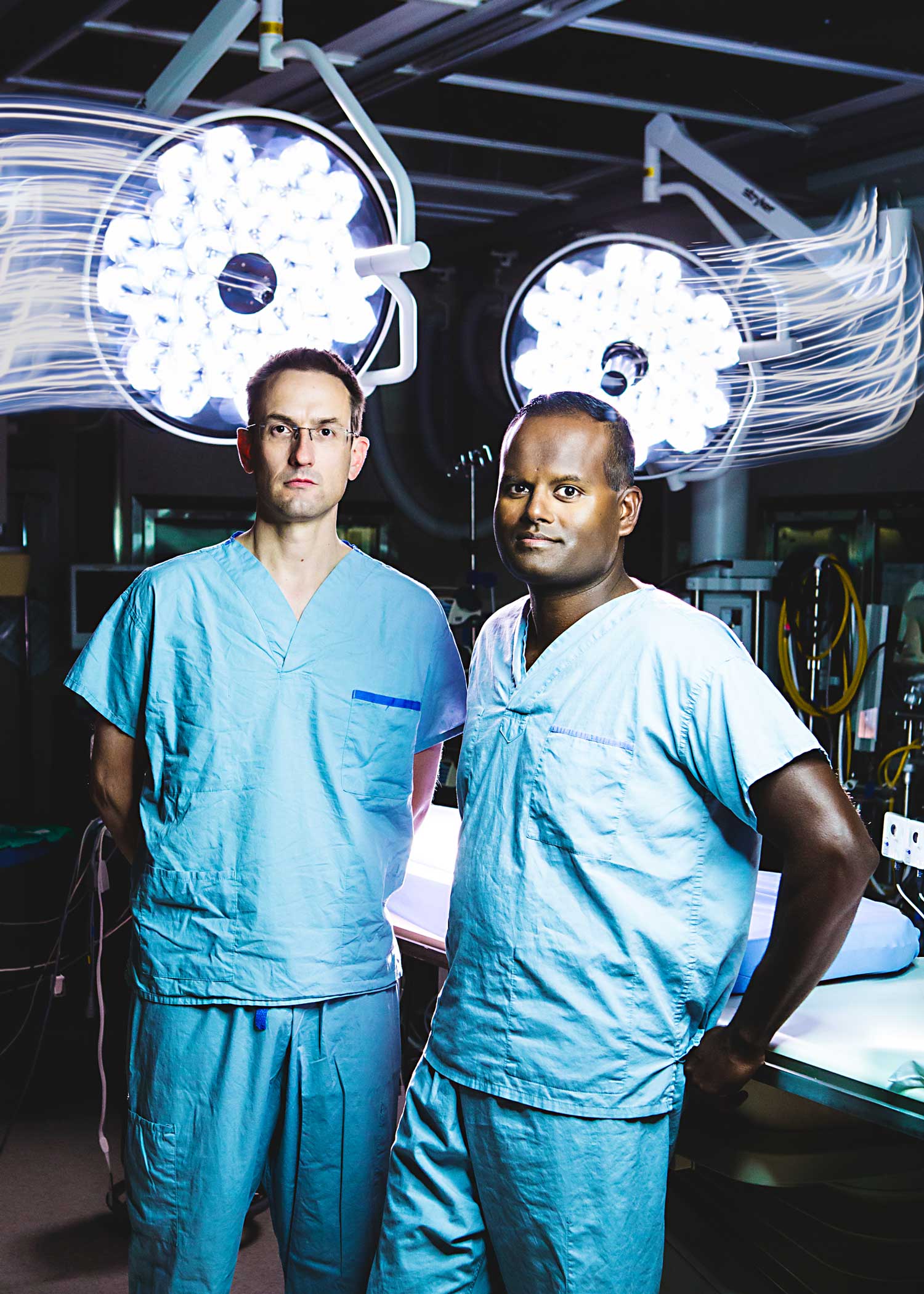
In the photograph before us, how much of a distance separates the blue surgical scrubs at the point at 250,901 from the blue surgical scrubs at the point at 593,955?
0.26 m

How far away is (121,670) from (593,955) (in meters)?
0.84

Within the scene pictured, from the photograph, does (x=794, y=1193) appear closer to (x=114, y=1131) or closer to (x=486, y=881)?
(x=486, y=881)

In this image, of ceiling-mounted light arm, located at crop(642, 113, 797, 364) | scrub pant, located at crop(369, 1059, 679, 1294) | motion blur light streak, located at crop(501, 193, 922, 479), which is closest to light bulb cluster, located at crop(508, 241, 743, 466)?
motion blur light streak, located at crop(501, 193, 922, 479)

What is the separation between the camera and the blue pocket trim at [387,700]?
6.29ft

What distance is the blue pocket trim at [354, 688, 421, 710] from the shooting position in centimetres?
192

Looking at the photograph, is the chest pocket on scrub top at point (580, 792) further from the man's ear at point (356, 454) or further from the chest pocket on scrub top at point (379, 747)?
the man's ear at point (356, 454)

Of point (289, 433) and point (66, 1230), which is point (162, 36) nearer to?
point (289, 433)

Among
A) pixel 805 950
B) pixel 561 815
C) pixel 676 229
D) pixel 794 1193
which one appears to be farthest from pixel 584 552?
pixel 676 229

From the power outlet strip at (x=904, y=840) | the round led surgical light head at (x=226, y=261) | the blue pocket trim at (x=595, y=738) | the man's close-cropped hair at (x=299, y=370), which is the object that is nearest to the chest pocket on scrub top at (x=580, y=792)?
the blue pocket trim at (x=595, y=738)

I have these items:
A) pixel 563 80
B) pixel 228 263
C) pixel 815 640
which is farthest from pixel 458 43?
pixel 815 640

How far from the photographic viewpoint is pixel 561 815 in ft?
5.06

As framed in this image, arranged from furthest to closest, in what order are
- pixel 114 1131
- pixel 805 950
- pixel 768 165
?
pixel 768 165
pixel 114 1131
pixel 805 950

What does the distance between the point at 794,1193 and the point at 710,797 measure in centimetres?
78

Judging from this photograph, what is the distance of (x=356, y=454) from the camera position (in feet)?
6.46
